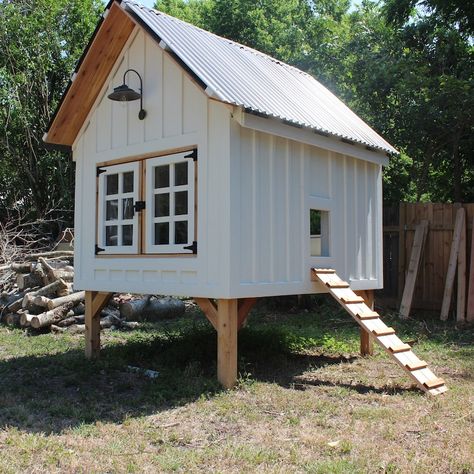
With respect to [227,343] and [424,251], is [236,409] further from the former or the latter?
[424,251]

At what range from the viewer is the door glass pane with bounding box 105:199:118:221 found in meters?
→ 7.93

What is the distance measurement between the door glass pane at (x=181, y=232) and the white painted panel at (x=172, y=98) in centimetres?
109

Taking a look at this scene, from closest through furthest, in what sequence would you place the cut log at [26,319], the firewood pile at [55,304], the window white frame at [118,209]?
the window white frame at [118,209] → the cut log at [26,319] → the firewood pile at [55,304]

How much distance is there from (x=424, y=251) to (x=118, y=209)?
6.64m

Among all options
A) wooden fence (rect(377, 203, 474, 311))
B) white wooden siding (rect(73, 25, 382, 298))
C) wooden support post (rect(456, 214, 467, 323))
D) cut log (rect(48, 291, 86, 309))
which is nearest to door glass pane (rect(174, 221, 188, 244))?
white wooden siding (rect(73, 25, 382, 298))

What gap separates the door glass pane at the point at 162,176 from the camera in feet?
23.8

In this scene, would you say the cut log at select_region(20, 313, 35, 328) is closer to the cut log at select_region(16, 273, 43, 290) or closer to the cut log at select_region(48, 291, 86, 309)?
the cut log at select_region(48, 291, 86, 309)

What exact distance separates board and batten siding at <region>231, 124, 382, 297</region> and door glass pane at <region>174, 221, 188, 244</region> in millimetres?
766

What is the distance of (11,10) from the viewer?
1928 centimetres

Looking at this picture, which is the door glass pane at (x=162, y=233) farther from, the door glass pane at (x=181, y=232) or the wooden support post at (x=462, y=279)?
the wooden support post at (x=462, y=279)

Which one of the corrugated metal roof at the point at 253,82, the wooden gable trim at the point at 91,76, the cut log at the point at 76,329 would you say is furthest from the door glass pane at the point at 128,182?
the cut log at the point at 76,329

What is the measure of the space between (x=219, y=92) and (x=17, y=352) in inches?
210

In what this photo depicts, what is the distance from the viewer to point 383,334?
22.4 feet

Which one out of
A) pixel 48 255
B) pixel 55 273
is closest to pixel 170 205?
pixel 55 273
